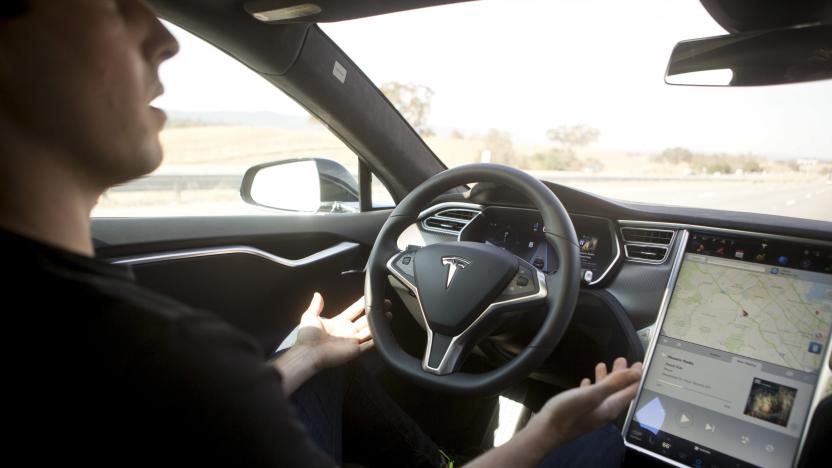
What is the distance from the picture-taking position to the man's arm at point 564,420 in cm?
126

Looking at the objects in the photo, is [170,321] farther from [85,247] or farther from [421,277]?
[421,277]

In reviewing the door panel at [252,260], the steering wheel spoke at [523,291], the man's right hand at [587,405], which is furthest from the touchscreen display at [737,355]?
the door panel at [252,260]

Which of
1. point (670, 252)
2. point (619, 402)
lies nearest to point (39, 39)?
point (619, 402)

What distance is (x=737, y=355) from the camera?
1959 mm

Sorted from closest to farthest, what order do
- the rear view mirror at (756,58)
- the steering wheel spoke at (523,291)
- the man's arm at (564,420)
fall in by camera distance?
1. the man's arm at (564,420)
2. the rear view mirror at (756,58)
3. the steering wheel spoke at (523,291)

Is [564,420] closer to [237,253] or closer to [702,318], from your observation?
[702,318]

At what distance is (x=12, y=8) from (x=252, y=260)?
1.86 metres

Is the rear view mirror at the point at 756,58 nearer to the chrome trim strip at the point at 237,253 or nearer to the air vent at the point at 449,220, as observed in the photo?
the air vent at the point at 449,220

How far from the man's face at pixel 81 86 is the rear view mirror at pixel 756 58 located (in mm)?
1649

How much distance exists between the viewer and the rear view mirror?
62.4 inches

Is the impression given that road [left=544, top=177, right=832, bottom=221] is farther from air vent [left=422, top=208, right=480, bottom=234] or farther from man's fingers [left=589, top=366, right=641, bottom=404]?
man's fingers [left=589, top=366, right=641, bottom=404]

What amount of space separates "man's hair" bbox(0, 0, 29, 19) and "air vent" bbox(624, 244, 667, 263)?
2156 millimetres

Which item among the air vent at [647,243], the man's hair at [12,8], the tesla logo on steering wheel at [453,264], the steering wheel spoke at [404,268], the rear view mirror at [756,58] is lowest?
the steering wheel spoke at [404,268]

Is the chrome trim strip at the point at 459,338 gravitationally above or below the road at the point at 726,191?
below
